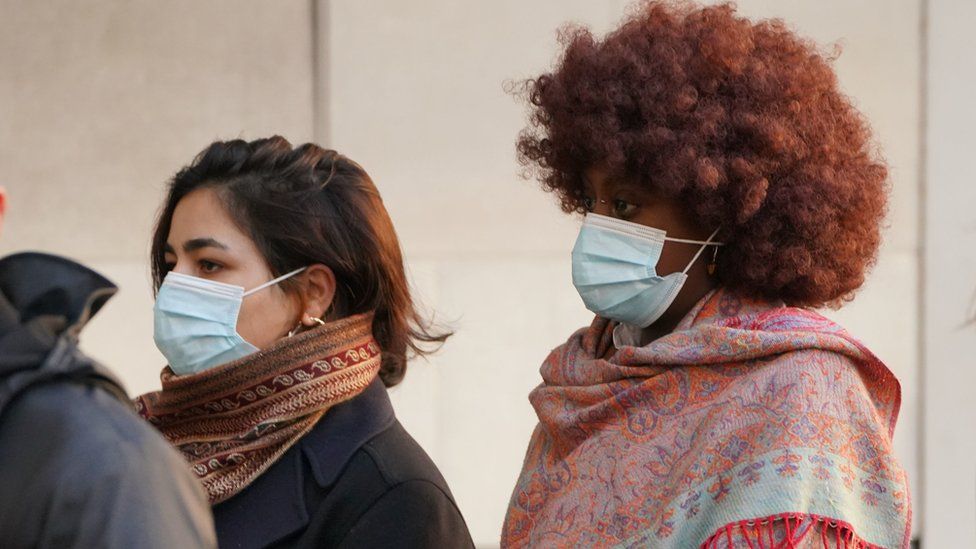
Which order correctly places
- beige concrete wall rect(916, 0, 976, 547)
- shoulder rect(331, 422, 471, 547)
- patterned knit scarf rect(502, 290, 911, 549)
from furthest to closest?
beige concrete wall rect(916, 0, 976, 547)
shoulder rect(331, 422, 471, 547)
patterned knit scarf rect(502, 290, 911, 549)

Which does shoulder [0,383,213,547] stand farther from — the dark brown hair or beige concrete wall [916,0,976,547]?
beige concrete wall [916,0,976,547]

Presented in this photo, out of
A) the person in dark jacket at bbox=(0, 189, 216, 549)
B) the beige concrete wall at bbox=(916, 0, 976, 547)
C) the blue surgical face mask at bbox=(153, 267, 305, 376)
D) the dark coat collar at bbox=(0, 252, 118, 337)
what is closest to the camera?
the person in dark jacket at bbox=(0, 189, 216, 549)

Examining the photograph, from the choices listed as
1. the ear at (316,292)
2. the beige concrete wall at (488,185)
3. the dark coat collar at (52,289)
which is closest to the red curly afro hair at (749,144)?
the ear at (316,292)

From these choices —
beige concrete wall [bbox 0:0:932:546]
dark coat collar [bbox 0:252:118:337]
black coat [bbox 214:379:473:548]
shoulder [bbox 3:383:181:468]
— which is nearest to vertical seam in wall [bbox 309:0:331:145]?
beige concrete wall [bbox 0:0:932:546]

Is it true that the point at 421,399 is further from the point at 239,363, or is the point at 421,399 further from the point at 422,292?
the point at 239,363

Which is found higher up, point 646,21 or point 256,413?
point 646,21

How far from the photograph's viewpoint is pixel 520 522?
2795mm

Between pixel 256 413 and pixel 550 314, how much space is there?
2.26m

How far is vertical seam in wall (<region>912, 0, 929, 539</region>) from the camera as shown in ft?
15.8

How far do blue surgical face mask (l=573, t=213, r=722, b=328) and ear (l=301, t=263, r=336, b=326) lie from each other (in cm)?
48

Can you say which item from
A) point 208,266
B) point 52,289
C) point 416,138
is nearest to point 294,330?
point 208,266

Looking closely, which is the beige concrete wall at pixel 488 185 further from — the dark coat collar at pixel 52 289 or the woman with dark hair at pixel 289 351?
the dark coat collar at pixel 52 289

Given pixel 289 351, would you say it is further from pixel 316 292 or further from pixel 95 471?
pixel 95 471

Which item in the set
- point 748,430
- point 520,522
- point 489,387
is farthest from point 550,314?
point 748,430
